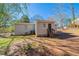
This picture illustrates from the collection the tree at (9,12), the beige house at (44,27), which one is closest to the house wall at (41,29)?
the beige house at (44,27)

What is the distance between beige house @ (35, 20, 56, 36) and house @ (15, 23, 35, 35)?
6cm

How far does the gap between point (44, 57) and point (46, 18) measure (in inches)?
19.4

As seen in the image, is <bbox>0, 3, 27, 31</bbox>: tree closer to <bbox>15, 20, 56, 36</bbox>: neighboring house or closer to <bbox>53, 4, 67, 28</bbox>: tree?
<bbox>15, 20, 56, 36</bbox>: neighboring house

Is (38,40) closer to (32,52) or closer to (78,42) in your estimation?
(32,52)

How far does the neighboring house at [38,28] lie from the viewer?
3758 millimetres

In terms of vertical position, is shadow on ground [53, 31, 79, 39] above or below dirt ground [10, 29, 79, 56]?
above

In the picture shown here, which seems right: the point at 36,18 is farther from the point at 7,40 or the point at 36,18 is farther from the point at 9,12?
the point at 7,40

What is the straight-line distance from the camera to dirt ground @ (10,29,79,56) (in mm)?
3721

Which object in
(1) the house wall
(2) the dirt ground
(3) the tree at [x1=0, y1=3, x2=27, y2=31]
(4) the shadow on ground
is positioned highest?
(3) the tree at [x1=0, y1=3, x2=27, y2=31]

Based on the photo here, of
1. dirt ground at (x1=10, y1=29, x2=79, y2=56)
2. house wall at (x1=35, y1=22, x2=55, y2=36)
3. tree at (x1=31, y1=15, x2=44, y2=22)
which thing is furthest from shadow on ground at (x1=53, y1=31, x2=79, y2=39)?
tree at (x1=31, y1=15, x2=44, y2=22)

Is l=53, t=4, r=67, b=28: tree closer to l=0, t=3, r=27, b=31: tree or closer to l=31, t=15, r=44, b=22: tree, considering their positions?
l=31, t=15, r=44, b=22: tree

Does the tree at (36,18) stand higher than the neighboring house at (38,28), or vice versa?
the tree at (36,18)

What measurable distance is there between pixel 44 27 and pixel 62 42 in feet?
0.98

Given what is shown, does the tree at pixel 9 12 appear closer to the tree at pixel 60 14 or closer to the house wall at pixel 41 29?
the house wall at pixel 41 29
